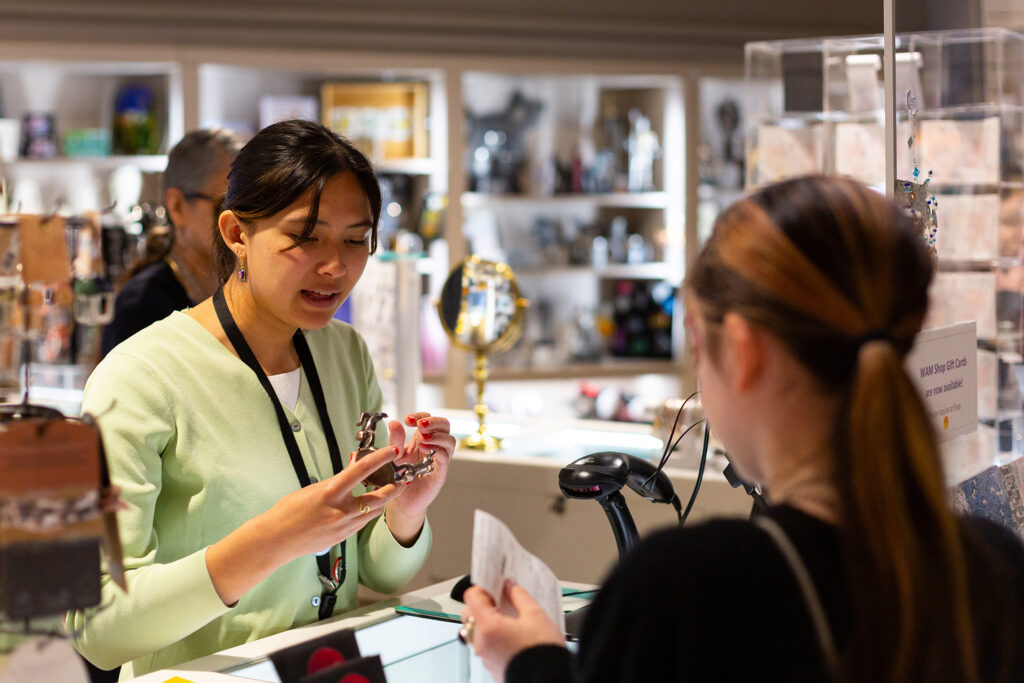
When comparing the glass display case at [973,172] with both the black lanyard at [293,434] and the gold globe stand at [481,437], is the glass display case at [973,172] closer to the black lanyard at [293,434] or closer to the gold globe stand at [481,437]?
the black lanyard at [293,434]

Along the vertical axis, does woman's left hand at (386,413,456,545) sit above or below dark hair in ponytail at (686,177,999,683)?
below

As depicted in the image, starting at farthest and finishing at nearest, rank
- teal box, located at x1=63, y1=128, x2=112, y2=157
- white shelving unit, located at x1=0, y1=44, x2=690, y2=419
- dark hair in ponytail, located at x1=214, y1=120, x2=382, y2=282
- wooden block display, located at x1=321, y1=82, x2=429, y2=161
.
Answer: wooden block display, located at x1=321, y1=82, x2=429, y2=161 → teal box, located at x1=63, y1=128, x2=112, y2=157 → white shelving unit, located at x1=0, y1=44, x2=690, y2=419 → dark hair in ponytail, located at x1=214, y1=120, x2=382, y2=282

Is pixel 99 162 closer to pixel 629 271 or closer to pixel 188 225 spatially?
pixel 188 225

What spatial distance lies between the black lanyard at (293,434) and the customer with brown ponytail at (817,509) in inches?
34.1

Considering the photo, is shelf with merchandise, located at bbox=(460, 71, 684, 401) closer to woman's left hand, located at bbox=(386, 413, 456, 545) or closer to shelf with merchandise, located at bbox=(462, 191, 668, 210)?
shelf with merchandise, located at bbox=(462, 191, 668, 210)

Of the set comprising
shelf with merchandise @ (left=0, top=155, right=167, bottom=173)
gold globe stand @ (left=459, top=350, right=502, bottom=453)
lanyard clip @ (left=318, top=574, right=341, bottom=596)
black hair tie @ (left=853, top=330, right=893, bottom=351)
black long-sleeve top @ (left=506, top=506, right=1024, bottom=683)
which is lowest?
lanyard clip @ (left=318, top=574, right=341, bottom=596)

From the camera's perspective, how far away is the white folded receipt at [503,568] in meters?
1.01

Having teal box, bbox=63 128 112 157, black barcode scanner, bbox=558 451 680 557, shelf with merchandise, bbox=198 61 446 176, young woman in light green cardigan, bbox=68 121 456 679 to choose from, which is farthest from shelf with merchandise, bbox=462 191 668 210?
black barcode scanner, bbox=558 451 680 557

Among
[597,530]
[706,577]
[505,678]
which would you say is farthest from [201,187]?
[706,577]

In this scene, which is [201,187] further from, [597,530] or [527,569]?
[527,569]

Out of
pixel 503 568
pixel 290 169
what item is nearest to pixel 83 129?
pixel 290 169

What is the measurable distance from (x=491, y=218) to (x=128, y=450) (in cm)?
394

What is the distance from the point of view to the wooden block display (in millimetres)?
4996

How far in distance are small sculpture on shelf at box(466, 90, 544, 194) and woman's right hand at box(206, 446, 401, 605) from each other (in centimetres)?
390
